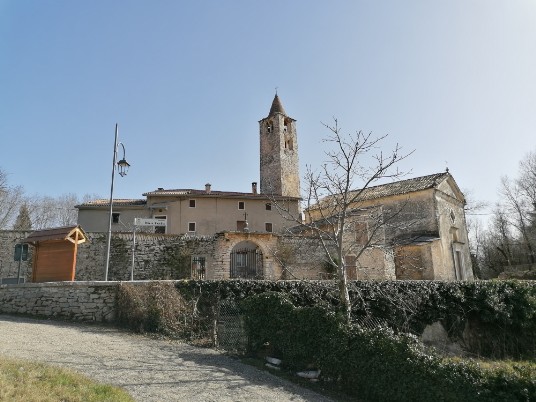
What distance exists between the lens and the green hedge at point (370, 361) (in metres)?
6.38

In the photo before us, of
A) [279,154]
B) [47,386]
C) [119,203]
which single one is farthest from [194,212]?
[47,386]

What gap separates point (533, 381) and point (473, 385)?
2.91 feet

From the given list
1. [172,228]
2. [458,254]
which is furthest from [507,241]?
[172,228]

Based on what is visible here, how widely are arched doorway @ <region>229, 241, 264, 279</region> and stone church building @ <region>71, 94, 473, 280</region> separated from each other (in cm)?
6

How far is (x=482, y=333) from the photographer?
15617mm

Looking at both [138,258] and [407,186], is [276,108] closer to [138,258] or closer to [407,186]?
[407,186]

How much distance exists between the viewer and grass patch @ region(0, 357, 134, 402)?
16.3ft

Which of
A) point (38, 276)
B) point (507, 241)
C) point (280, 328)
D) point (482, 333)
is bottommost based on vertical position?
point (482, 333)

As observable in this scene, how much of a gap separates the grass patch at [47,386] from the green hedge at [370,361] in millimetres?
4055

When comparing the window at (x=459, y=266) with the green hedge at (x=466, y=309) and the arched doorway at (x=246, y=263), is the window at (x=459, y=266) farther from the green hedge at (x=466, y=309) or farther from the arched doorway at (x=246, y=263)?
the arched doorway at (x=246, y=263)

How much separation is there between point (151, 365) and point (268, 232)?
46.5 ft

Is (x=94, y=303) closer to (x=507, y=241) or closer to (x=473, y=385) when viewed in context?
(x=473, y=385)

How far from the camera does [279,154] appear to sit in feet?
126

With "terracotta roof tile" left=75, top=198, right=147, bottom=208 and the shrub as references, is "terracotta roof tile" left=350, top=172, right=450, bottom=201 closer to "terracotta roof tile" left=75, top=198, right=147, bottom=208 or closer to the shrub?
"terracotta roof tile" left=75, top=198, right=147, bottom=208
